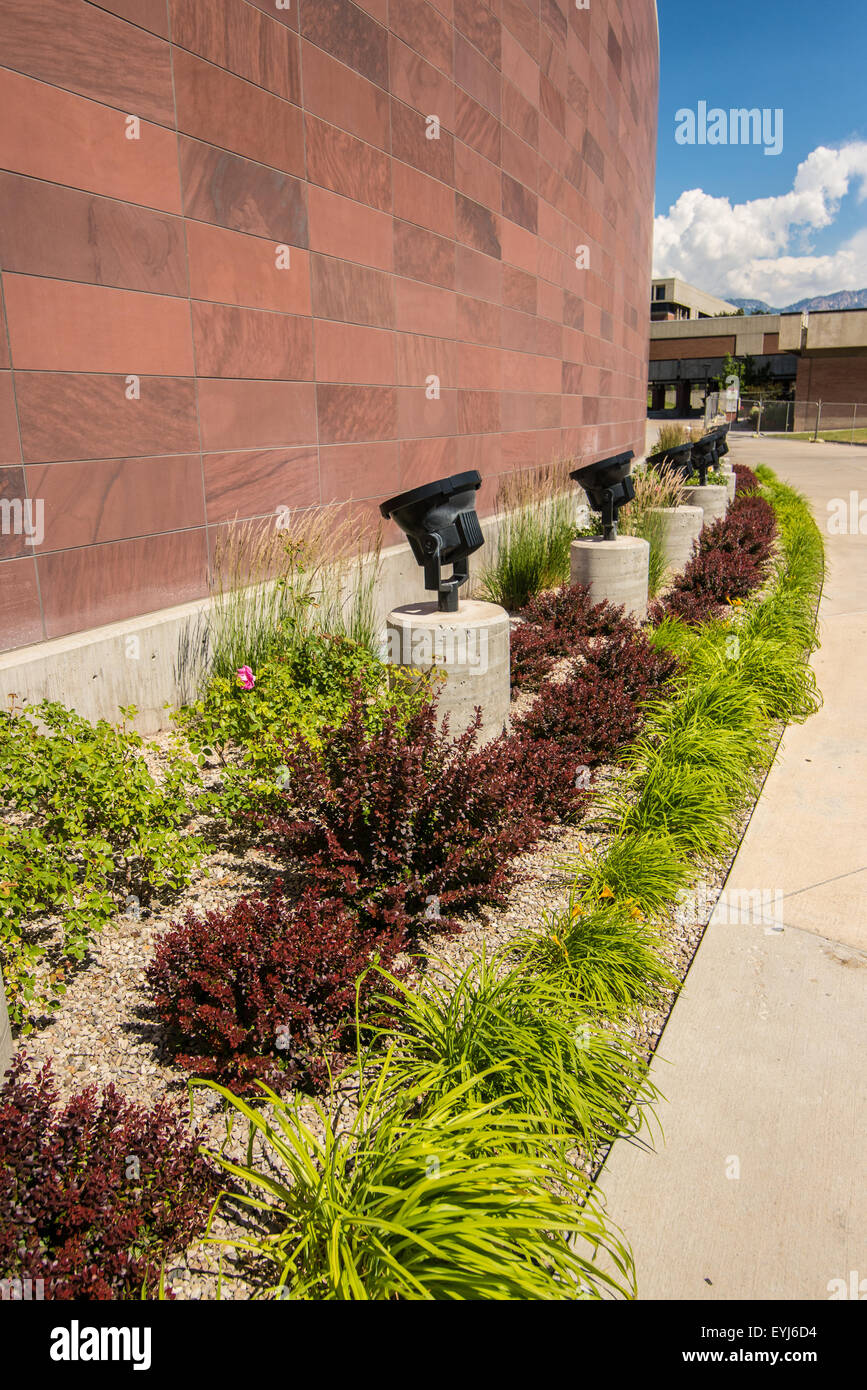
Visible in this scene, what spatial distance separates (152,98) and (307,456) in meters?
2.51

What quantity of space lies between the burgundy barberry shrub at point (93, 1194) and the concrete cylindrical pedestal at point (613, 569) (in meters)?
6.28

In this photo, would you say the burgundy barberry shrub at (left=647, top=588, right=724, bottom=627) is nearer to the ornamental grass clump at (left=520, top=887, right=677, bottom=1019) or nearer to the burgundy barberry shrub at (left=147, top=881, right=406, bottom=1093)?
the ornamental grass clump at (left=520, top=887, right=677, bottom=1019)

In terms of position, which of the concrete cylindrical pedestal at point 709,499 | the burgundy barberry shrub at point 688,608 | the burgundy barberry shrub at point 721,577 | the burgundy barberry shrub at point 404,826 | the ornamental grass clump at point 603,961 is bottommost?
the ornamental grass clump at point 603,961

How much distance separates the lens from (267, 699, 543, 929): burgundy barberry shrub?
3.45m

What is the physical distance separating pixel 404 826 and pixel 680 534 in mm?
7891

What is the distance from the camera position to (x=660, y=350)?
60281 mm

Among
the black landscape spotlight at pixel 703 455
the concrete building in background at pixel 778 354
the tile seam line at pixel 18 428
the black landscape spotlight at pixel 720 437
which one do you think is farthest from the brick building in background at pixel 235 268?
the concrete building in background at pixel 778 354

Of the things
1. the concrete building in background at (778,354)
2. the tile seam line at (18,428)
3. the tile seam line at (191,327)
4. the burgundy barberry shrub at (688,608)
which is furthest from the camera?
the concrete building in background at (778,354)

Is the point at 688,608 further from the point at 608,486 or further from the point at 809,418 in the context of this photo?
the point at 809,418

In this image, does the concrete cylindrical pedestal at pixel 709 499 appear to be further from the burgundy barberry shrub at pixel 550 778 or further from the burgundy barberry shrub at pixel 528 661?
the burgundy barberry shrub at pixel 550 778

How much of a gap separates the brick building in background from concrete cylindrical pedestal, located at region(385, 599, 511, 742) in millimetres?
1666

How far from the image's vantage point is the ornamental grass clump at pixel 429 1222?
1870 mm

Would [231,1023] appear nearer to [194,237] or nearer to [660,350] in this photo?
[194,237]
